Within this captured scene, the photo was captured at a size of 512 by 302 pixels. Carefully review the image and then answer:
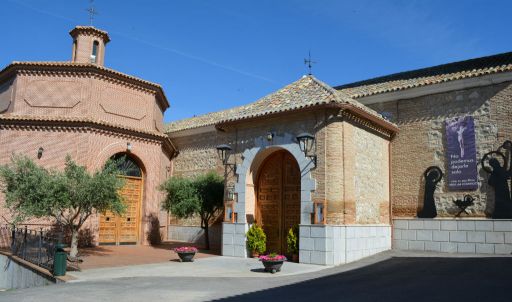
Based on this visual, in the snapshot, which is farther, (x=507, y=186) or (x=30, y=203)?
(x=507, y=186)

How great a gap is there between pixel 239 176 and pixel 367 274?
577 cm

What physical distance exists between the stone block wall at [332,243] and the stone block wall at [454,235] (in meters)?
2.23

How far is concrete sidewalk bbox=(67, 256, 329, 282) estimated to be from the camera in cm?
1073

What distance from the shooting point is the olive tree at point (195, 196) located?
56.0 feet

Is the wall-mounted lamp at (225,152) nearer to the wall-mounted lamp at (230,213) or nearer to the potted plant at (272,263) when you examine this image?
the wall-mounted lamp at (230,213)

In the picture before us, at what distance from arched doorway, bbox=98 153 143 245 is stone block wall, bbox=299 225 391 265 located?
901 centimetres

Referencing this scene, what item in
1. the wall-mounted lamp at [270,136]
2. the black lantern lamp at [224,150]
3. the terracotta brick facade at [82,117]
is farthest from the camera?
the terracotta brick facade at [82,117]

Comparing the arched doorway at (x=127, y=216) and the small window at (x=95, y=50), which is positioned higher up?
the small window at (x=95, y=50)

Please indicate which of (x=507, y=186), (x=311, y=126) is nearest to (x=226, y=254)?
(x=311, y=126)

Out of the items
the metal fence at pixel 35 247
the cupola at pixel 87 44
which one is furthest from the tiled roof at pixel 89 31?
the metal fence at pixel 35 247

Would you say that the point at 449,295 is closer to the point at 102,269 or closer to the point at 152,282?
the point at 152,282

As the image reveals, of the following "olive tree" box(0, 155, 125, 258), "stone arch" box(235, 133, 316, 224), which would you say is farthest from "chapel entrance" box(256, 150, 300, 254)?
"olive tree" box(0, 155, 125, 258)

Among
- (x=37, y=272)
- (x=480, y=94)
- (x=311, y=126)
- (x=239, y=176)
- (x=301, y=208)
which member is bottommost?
(x=37, y=272)

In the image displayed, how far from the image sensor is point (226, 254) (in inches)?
578
